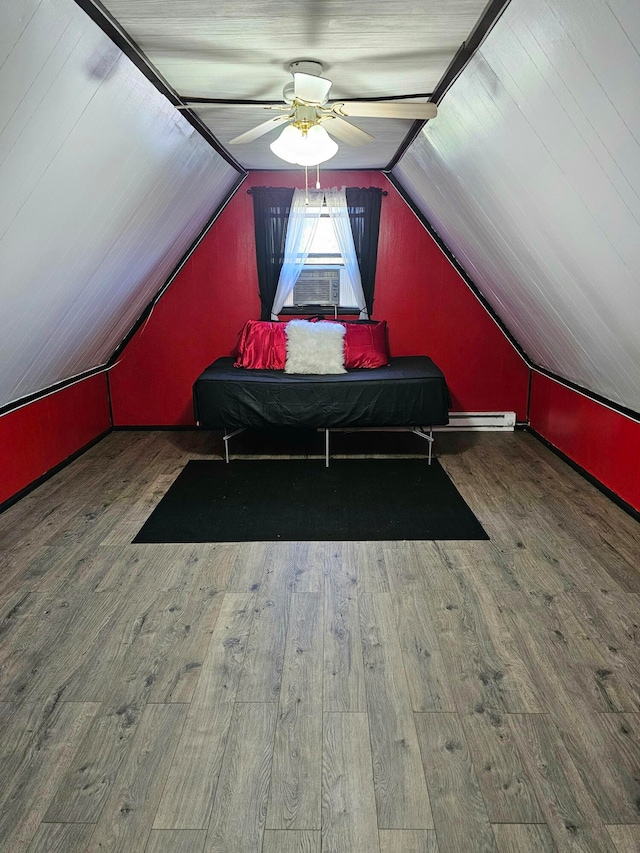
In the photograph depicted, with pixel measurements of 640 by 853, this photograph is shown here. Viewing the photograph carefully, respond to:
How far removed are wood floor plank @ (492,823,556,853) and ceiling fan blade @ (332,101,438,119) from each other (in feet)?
8.29

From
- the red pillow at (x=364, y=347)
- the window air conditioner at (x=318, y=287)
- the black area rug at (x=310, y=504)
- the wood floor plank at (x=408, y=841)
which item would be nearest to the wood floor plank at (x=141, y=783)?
the wood floor plank at (x=408, y=841)

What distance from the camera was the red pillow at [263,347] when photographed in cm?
495

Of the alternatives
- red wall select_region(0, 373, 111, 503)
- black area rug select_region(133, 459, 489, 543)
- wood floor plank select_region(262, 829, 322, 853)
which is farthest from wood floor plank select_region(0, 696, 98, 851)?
red wall select_region(0, 373, 111, 503)

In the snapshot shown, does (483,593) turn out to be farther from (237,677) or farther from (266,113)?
(266,113)

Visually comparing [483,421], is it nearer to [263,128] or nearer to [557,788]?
[263,128]

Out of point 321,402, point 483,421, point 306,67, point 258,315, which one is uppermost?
point 306,67

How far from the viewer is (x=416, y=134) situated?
369cm

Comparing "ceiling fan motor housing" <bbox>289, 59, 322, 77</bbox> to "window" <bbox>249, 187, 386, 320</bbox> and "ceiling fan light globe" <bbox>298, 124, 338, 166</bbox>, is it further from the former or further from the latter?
→ "window" <bbox>249, 187, 386, 320</bbox>

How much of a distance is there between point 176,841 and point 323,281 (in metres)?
4.51

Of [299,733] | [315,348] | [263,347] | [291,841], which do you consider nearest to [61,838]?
[291,841]

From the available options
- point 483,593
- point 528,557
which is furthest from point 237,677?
point 528,557

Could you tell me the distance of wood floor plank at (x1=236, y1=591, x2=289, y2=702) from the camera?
2.22 meters

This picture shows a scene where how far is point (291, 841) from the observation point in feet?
5.40

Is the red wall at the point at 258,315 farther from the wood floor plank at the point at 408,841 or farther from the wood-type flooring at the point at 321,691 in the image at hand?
the wood floor plank at the point at 408,841
